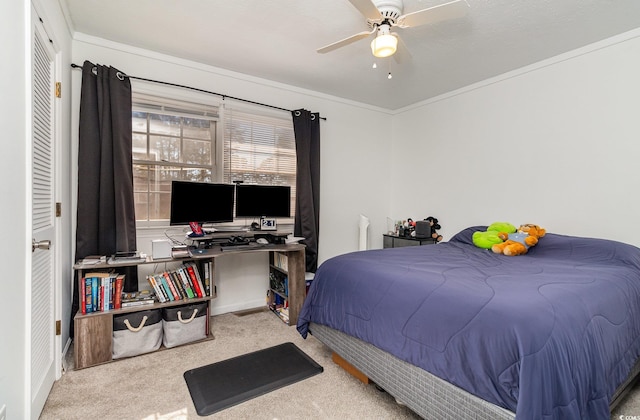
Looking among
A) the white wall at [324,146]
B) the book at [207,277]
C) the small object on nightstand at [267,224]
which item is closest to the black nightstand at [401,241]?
the white wall at [324,146]

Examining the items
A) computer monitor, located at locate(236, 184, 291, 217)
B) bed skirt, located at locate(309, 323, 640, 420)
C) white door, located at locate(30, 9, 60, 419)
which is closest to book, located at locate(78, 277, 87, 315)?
white door, located at locate(30, 9, 60, 419)

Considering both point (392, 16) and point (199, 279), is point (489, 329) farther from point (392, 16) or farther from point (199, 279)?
point (199, 279)

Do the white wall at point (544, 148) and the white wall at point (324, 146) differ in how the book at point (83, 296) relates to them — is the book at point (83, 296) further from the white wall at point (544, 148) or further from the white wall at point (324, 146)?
the white wall at point (544, 148)

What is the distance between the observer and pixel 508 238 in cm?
277

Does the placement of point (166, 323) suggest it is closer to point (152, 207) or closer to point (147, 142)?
point (152, 207)

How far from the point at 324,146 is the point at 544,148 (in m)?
2.32

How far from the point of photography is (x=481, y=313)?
1317mm

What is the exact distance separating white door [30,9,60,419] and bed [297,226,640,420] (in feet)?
5.13

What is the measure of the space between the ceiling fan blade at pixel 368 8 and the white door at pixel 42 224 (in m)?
1.62

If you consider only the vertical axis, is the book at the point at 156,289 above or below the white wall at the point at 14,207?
below

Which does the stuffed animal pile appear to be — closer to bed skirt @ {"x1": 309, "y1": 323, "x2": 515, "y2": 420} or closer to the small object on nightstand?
bed skirt @ {"x1": 309, "y1": 323, "x2": 515, "y2": 420}

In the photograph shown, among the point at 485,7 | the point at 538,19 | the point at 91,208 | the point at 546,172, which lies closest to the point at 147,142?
the point at 91,208

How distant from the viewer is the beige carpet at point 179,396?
5.55 ft

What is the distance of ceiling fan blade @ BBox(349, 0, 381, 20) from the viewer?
168cm
